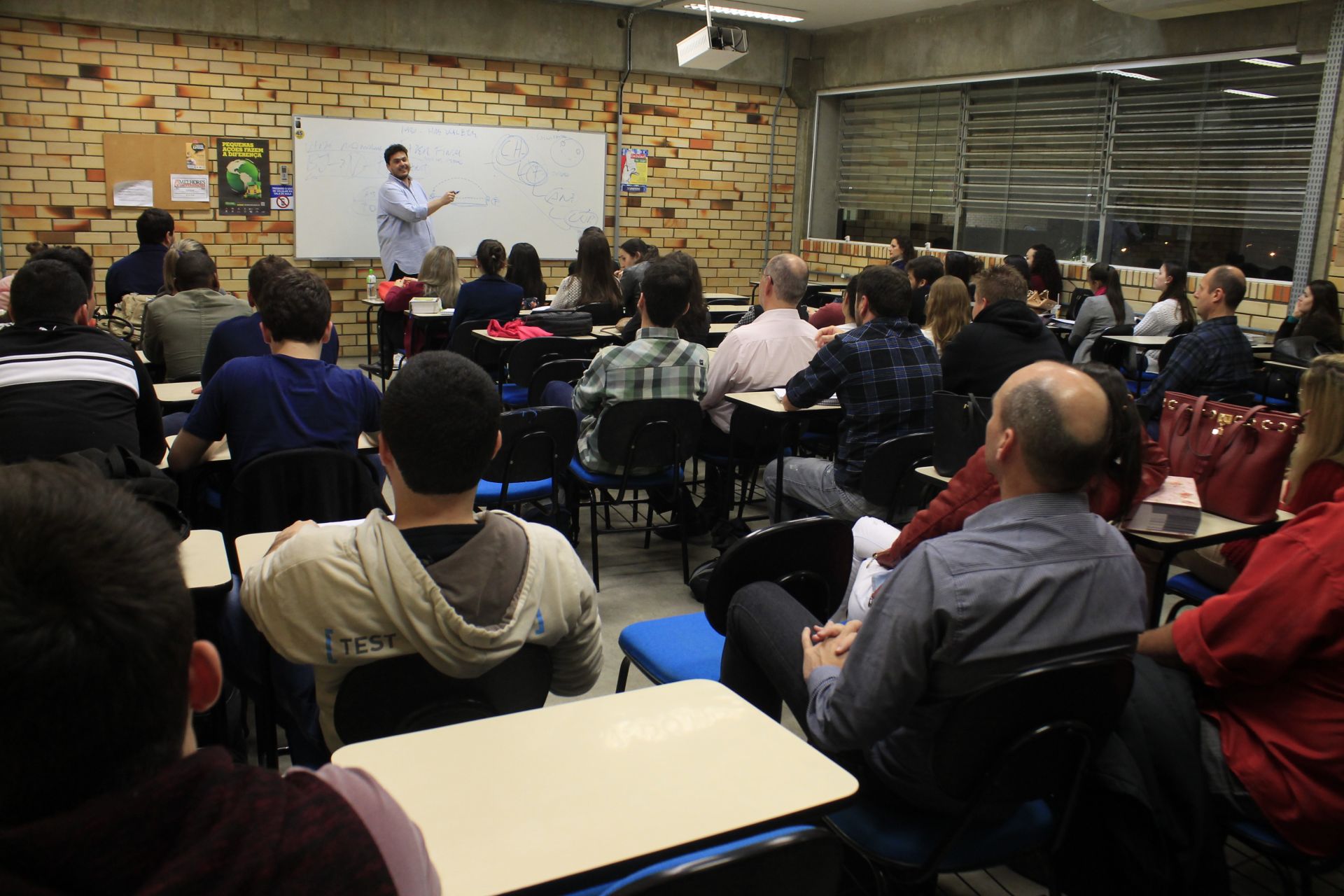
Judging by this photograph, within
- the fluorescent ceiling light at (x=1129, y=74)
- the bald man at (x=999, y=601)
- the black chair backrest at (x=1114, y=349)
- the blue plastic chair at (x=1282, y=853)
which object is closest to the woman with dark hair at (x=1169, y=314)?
the black chair backrest at (x=1114, y=349)

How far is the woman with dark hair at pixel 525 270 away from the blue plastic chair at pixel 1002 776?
195 inches

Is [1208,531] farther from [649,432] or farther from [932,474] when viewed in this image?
[649,432]

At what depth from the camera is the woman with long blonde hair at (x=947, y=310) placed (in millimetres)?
4820

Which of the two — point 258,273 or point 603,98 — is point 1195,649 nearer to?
point 258,273

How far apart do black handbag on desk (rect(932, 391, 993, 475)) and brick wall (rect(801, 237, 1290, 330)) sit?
378 centimetres

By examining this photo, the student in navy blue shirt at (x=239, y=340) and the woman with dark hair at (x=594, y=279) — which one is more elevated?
the woman with dark hair at (x=594, y=279)

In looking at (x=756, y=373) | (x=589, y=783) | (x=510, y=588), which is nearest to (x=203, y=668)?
(x=589, y=783)

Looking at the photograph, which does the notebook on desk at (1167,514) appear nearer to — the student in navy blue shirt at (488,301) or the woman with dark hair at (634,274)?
the woman with dark hair at (634,274)

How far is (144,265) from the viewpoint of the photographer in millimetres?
5449

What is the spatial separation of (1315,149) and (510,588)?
6.89 metres

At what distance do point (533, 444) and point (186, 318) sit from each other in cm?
168

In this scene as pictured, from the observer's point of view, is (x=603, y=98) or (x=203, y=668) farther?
(x=603, y=98)

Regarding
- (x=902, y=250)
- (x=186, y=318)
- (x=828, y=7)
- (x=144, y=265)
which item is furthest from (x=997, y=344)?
(x=828, y=7)

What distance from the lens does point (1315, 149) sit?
6.47 m
